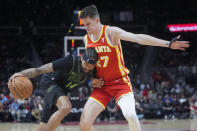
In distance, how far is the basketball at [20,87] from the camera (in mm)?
4812

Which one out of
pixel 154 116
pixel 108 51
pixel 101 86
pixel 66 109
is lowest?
pixel 154 116

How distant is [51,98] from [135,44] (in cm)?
1543

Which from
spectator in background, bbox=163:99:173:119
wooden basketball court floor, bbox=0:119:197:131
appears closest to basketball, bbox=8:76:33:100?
wooden basketball court floor, bbox=0:119:197:131

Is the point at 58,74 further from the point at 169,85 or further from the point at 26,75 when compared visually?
the point at 169,85

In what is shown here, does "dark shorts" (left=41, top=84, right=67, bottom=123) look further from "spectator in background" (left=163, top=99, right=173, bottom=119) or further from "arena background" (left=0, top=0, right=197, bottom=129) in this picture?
"spectator in background" (left=163, top=99, right=173, bottom=119)

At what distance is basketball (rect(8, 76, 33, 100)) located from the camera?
481 cm

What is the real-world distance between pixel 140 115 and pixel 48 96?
8447mm

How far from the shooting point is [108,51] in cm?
486

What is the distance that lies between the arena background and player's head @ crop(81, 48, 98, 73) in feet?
32.8

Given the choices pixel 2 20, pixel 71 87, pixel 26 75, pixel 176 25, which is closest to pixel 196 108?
pixel 176 25

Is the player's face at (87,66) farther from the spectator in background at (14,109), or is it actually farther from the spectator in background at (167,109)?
the spectator in background at (167,109)

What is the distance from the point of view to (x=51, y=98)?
5652mm

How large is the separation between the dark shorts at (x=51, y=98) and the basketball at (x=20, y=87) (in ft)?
2.13

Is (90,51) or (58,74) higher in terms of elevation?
(90,51)
